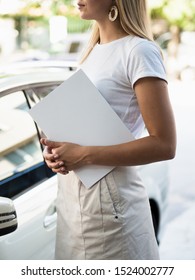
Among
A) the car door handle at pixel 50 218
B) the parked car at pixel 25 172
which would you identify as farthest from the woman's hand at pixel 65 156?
the car door handle at pixel 50 218

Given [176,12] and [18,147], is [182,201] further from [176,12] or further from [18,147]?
[176,12]

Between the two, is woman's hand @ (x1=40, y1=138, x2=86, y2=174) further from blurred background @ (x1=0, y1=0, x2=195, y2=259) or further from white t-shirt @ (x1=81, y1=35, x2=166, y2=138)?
blurred background @ (x1=0, y1=0, x2=195, y2=259)

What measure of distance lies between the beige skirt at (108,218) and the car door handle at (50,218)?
1.54 ft

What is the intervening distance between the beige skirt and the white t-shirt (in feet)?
0.62

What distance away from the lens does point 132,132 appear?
165cm

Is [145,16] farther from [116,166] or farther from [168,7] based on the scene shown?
[168,7]

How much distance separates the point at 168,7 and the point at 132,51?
17494mm

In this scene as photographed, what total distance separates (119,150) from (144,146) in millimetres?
77

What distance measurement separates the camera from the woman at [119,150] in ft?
4.98

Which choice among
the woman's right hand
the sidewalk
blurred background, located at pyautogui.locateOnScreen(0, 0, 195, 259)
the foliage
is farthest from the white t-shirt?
the foliage

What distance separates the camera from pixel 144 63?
150cm

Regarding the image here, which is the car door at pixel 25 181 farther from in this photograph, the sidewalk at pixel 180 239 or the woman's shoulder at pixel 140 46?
the sidewalk at pixel 180 239

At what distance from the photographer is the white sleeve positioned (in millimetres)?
1498

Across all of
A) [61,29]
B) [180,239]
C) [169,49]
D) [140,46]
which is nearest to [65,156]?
[140,46]
